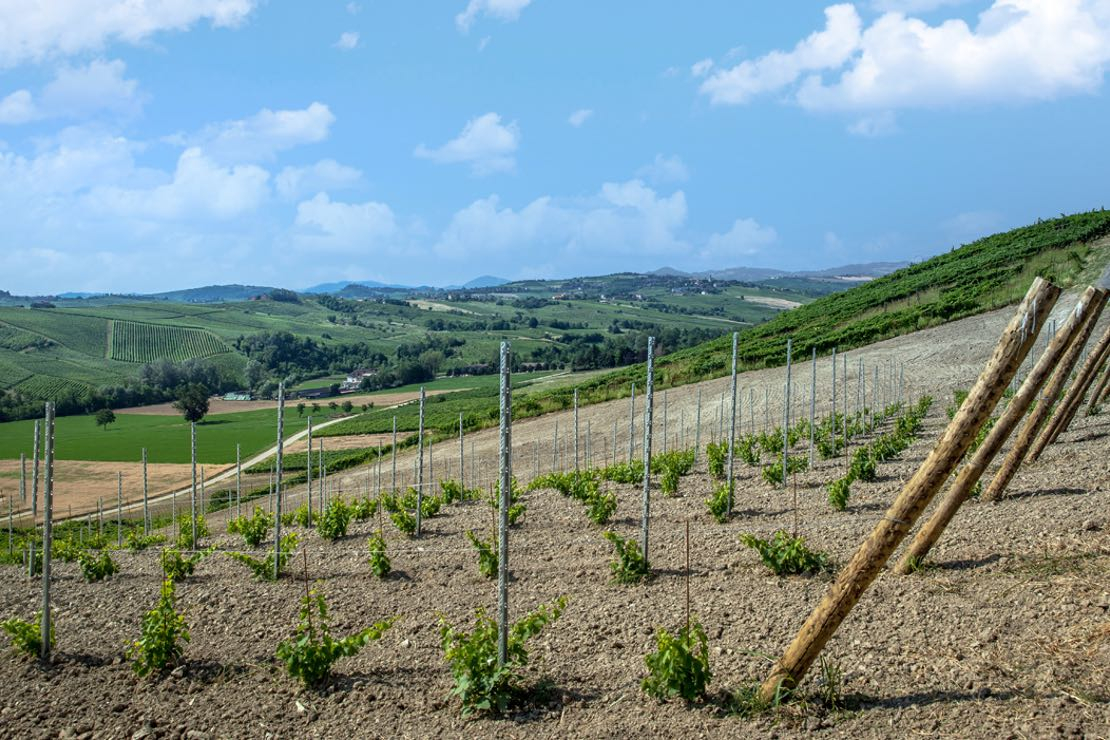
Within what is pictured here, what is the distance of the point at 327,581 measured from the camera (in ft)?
33.3

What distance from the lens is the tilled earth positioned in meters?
5.55

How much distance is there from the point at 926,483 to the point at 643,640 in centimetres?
292

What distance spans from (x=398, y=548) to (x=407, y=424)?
4282 cm

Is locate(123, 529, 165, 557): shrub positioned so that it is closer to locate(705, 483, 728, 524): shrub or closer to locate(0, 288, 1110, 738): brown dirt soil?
locate(0, 288, 1110, 738): brown dirt soil

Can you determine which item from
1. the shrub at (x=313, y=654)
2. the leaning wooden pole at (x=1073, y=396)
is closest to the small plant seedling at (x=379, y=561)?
the shrub at (x=313, y=654)

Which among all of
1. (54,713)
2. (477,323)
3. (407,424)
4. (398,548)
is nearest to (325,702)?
(54,713)

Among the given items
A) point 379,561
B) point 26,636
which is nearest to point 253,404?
point 379,561

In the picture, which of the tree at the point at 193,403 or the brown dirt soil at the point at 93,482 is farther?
the tree at the point at 193,403

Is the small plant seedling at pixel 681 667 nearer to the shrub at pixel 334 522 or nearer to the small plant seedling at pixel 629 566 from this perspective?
the small plant seedling at pixel 629 566

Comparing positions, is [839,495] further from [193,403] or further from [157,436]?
[193,403]

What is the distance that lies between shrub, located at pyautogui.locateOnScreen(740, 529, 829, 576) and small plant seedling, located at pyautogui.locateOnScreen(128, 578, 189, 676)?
5.44 meters

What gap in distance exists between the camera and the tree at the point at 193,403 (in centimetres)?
7725

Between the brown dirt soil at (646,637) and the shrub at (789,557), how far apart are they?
0.19 metres

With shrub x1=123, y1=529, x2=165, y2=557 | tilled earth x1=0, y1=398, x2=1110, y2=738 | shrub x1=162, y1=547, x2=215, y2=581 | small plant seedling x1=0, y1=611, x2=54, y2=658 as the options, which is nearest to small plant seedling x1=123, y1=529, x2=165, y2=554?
shrub x1=123, y1=529, x2=165, y2=557
